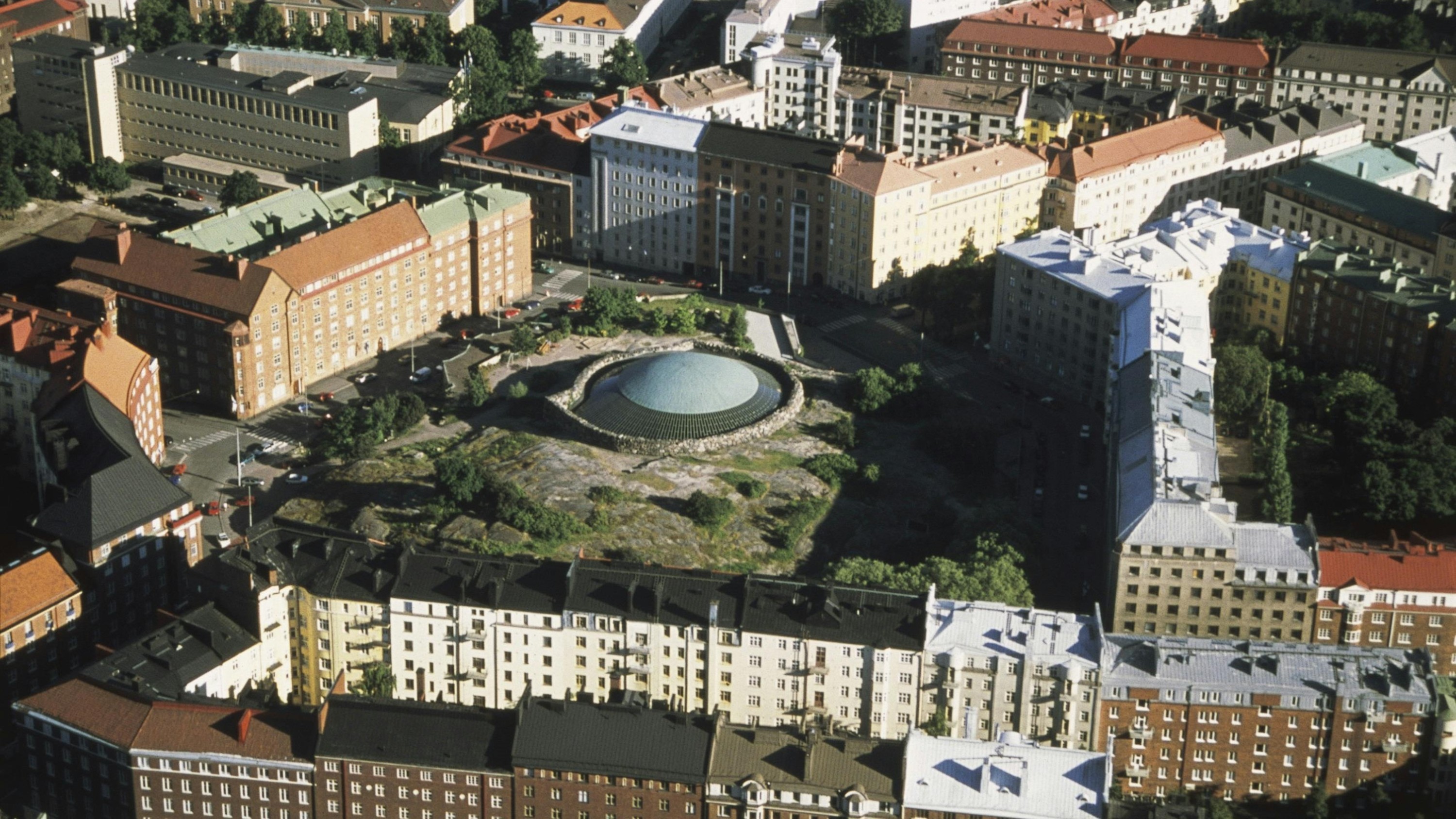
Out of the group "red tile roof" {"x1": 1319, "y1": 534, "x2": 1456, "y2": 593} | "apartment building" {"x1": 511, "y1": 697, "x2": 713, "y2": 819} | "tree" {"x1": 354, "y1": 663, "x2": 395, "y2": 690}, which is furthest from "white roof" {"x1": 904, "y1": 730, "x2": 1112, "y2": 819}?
"tree" {"x1": 354, "y1": 663, "x2": 395, "y2": 690}

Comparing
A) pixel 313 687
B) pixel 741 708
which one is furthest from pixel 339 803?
pixel 741 708

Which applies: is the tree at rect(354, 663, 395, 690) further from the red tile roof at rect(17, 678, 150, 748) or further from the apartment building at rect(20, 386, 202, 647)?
the apartment building at rect(20, 386, 202, 647)

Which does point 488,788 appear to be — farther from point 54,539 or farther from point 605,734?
point 54,539

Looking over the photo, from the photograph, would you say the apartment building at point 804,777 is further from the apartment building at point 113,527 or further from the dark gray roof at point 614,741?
the apartment building at point 113,527

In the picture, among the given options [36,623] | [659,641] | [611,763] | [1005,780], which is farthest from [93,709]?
[1005,780]

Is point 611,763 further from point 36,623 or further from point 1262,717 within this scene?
point 36,623

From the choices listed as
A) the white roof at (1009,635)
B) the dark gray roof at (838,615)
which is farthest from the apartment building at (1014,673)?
the dark gray roof at (838,615)
